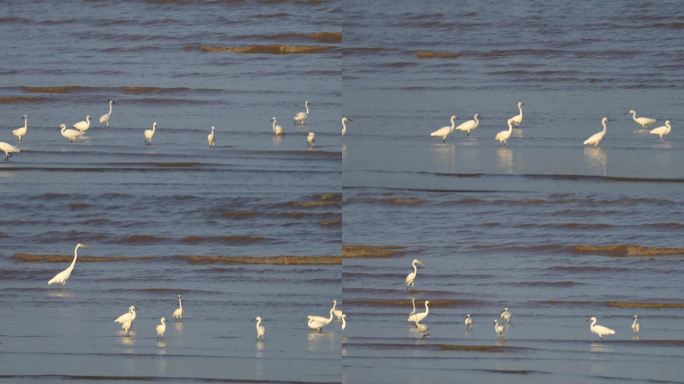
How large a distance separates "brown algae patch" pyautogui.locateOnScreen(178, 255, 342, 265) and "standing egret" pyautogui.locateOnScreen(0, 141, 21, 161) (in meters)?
0.76

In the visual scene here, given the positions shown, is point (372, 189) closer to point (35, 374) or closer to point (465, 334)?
point (465, 334)

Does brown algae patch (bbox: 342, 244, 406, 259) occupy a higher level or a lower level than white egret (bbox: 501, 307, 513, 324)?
higher

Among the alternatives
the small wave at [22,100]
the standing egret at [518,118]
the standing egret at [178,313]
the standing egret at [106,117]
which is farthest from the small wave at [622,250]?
the small wave at [22,100]

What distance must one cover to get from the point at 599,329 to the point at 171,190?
1.71m

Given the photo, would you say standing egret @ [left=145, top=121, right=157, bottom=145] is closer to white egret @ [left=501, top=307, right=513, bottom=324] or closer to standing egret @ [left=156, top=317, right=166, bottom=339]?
standing egret @ [left=156, top=317, right=166, bottom=339]

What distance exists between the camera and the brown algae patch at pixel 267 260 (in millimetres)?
5215

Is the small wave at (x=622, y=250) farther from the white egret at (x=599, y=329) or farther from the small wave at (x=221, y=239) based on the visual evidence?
the small wave at (x=221, y=239)

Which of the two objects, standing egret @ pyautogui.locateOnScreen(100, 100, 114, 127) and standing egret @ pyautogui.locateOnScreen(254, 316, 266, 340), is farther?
standing egret @ pyautogui.locateOnScreen(100, 100, 114, 127)

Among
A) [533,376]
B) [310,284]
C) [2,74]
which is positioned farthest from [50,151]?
[533,376]

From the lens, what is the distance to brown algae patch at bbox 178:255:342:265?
521cm

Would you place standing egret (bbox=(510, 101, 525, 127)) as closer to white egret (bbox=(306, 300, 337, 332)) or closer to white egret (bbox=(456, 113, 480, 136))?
white egret (bbox=(456, 113, 480, 136))

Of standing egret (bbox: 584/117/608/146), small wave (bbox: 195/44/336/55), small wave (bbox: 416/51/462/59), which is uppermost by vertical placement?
small wave (bbox: 195/44/336/55)

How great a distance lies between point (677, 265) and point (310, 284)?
1398mm

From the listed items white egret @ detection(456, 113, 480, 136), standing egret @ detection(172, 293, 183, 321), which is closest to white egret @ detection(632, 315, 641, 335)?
white egret @ detection(456, 113, 480, 136)
